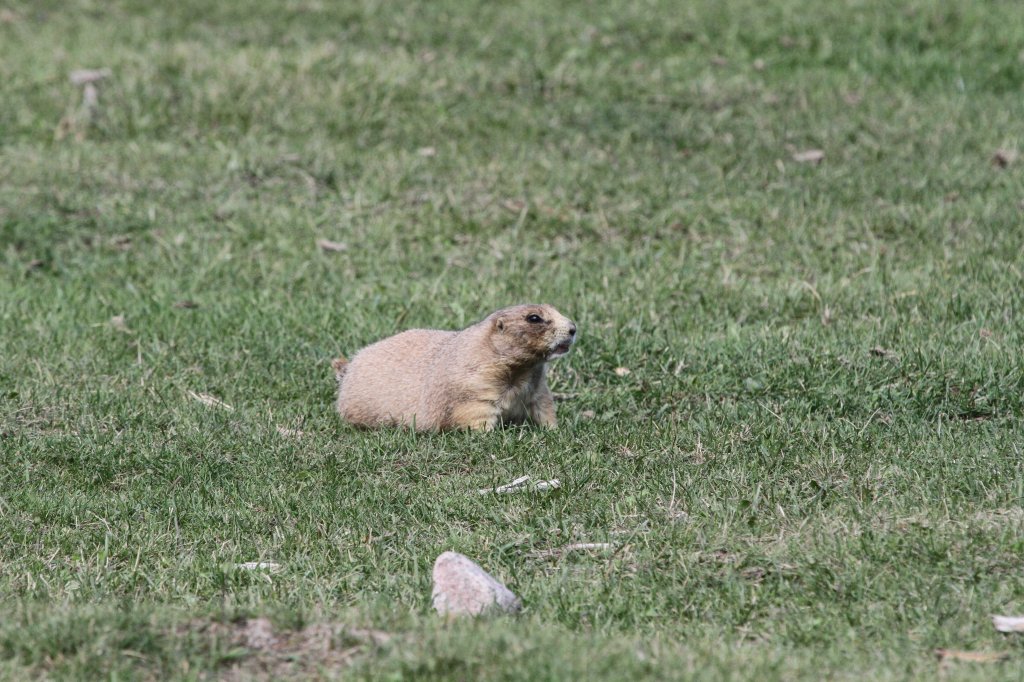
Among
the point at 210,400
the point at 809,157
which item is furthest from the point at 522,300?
the point at 809,157

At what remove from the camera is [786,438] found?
6.49m

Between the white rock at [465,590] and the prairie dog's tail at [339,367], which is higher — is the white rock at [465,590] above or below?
above

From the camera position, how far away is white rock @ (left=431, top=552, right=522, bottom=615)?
4.70 meters

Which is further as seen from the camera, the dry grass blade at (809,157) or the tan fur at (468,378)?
the dry grass blade at (809,157)

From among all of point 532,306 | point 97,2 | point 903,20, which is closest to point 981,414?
point 532,306

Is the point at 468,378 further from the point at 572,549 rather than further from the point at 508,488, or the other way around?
the point at 572,549

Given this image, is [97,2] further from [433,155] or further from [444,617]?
[444,617]

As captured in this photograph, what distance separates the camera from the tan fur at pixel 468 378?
6.75 meters

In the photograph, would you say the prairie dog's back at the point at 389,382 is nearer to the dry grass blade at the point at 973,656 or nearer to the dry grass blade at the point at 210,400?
the dry grass blade at the point at 210,400

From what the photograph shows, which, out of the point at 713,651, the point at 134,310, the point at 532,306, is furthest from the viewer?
the point at 134,310

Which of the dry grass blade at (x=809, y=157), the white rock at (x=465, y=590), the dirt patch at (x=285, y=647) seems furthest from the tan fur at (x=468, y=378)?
the dry grass blade at (x=809, y=157)

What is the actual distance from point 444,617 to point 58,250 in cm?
629

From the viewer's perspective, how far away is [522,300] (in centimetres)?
876

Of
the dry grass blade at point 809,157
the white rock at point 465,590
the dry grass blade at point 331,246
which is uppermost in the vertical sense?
the dry grass blade at point 809,157
